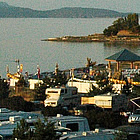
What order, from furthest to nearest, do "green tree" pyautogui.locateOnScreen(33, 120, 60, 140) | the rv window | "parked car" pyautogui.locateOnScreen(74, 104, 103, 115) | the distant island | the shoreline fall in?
the distant island → the shoreline → "parked car" pyautogui.locateOnScreen(74, 104, 103, 115) → the rv window → "green tree" pyautogui.locateOnScreen(33, 120, 60, 140)

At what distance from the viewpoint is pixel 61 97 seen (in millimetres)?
12391

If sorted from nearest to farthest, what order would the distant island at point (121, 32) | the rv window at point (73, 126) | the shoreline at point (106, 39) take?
the rv window at point (73, 126), the shoreline at point (106, 39), the distant island at point (121, 32)

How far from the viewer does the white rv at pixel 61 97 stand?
11880mm

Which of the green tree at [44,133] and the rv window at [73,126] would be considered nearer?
the green tree at [44,133]

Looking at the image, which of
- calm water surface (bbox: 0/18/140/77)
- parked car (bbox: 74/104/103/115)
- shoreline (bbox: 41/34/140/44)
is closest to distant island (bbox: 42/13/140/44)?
shoreline (bbox: 41/34/140/44)

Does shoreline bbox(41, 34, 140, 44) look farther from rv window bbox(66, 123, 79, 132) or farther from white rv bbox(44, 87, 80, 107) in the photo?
rv window bbox(66, 123, 79, 132)

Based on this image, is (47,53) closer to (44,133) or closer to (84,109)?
(84,109)

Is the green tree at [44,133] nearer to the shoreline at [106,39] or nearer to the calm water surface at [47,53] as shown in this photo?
the calm water surface at [47,53]

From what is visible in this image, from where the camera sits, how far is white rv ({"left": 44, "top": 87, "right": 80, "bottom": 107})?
468 inches

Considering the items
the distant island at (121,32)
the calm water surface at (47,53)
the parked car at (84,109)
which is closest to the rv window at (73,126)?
the parked car at (84,109)

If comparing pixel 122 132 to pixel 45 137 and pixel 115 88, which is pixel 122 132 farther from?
pixel 115 88

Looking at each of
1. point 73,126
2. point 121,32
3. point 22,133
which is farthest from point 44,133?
point 121,32

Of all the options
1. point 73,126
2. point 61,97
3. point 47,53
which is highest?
point 73,126

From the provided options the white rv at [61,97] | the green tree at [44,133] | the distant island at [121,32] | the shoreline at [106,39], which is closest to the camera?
the green tree at [44,133]
